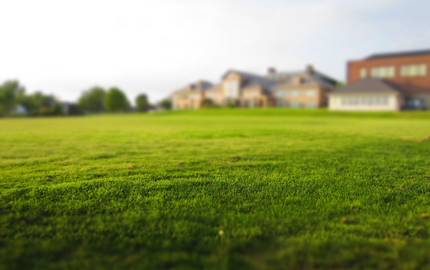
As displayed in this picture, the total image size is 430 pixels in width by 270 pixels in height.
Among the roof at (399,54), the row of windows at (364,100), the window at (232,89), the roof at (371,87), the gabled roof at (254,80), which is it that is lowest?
the row of windows at (364,100)

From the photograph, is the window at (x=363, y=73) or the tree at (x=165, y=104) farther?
the tree at (x=165, y=104)

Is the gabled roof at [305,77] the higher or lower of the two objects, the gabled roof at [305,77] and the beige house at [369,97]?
the higher

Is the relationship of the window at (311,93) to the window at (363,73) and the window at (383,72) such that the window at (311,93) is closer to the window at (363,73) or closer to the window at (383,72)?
the window at (363,73)

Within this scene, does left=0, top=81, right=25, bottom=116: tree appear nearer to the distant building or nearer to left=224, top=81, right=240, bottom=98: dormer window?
left=224, top=81, right=240, bottom=98: dormer window

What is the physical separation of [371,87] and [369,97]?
1667 millimetres

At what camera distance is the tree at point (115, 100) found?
6944 centimetres

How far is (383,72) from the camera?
153ft

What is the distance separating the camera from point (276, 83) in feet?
198

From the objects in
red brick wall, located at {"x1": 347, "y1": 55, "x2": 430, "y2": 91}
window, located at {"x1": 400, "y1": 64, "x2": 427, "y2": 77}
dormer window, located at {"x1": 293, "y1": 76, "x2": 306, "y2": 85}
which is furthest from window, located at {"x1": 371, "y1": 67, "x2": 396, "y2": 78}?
dormer window, located at {"x1": 293, "y1": 76, "x2": 306, "y2": 85}

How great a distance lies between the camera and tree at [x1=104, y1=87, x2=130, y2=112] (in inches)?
2734

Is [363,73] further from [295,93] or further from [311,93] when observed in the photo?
[295,93]

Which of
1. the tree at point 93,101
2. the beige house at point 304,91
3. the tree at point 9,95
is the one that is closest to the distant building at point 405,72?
the beige house at point 304,91

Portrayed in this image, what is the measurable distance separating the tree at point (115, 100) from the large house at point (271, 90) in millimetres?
18352

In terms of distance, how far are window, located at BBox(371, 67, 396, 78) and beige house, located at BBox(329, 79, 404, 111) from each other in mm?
2443
